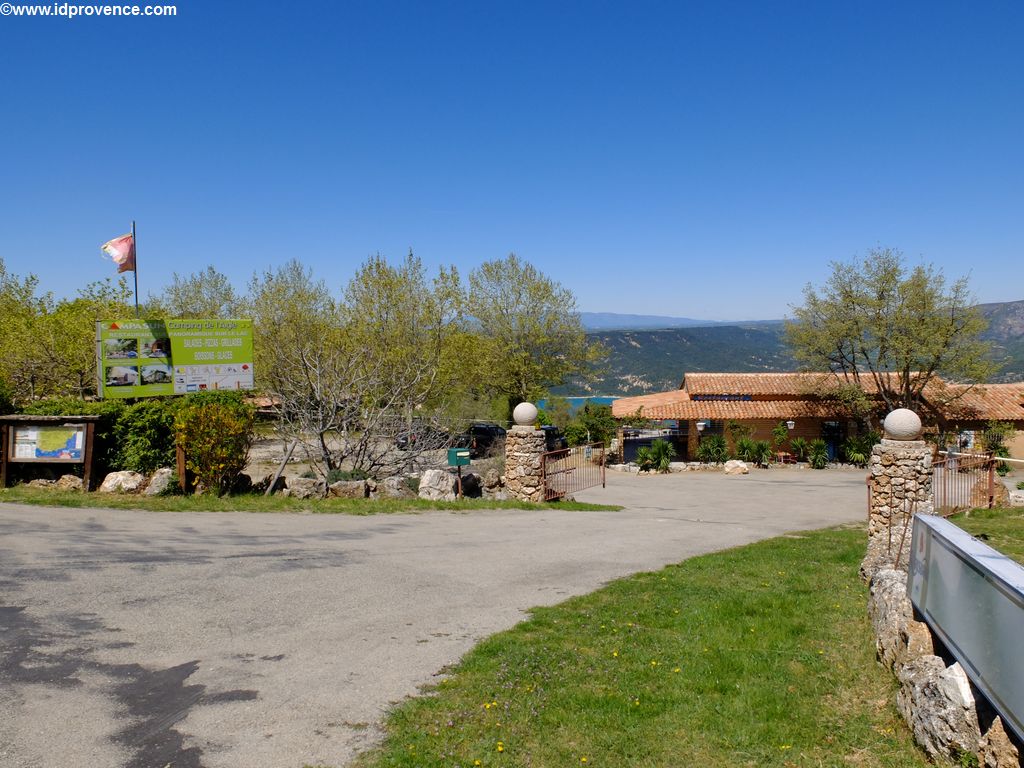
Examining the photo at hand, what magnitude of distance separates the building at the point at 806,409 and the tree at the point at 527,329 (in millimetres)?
7712

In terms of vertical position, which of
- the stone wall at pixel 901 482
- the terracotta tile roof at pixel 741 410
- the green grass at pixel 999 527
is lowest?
the green grass at pixel 999 527

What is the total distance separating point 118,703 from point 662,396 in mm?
37060

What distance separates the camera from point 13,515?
1308 centimetres

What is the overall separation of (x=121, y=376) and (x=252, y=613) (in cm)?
1304

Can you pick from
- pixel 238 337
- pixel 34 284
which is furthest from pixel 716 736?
pixel 34 284

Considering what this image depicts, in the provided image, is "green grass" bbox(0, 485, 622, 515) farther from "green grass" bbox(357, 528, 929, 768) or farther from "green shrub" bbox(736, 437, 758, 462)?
Answer: "green shrub" bbox(736, 437, 758, 462)

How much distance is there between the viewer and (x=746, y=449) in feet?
105

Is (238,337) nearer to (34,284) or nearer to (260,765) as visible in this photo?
(260,765)

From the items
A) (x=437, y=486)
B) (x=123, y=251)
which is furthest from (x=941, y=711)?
(x=123, y=251)

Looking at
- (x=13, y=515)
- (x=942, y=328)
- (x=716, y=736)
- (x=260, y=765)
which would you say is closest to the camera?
(x=260, y=765)

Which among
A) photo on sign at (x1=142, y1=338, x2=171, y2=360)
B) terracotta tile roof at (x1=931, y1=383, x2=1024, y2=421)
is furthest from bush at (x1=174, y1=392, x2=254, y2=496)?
terracotta tile roof at (x1=931, y1=383, x2=1024, y2=421)

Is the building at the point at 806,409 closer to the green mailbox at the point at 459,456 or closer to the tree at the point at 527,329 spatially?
the tree at the point at 527,329

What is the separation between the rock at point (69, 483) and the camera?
16.3 m

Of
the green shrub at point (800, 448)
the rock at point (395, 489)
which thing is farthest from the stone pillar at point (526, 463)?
the green shrub at point (800, 448)
